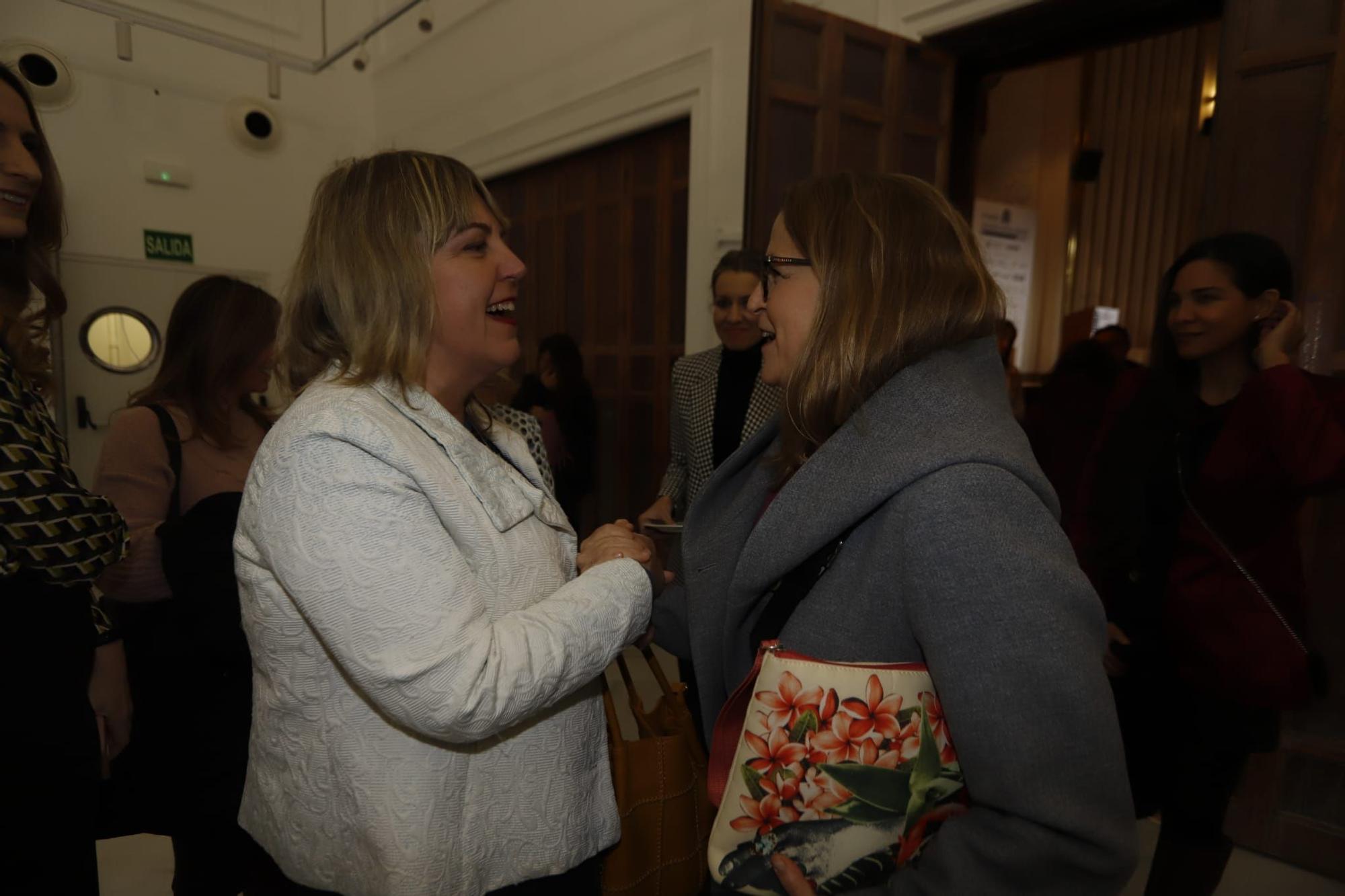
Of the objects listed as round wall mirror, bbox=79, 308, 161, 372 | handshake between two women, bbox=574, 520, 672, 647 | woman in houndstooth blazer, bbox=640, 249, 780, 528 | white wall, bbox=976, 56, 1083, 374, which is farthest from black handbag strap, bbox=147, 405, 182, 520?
white wall, bbox=976, 56, 1083, 374

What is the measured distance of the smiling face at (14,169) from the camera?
1.27 metres

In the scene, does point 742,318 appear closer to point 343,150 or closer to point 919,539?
point 919,539

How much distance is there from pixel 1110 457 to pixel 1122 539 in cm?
23

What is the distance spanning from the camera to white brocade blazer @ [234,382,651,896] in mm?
882

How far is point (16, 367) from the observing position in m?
1.22

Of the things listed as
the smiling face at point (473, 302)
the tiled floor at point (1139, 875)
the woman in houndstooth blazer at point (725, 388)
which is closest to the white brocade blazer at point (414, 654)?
the smiling face at point (473, 302)

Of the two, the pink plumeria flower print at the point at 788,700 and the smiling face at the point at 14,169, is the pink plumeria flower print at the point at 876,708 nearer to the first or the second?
the pink plumeria flower print at the point at 788,700

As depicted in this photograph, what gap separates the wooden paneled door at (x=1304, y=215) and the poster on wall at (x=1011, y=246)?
2.95m

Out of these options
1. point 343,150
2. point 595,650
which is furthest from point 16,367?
point 343,150

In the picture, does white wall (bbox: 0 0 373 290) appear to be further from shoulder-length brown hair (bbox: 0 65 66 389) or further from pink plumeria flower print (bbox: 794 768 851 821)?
pink plumeria flower print (bbox: 794 768 851 821)

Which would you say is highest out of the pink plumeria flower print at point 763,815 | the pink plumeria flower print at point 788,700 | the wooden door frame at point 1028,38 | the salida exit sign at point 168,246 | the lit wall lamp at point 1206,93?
the lit wall lamp at point 1206,93

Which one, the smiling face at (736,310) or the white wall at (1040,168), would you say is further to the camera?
the white wall at (1040,168)

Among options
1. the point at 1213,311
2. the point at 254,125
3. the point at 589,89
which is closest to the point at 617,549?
the point at 1213,311

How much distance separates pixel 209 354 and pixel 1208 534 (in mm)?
2526
